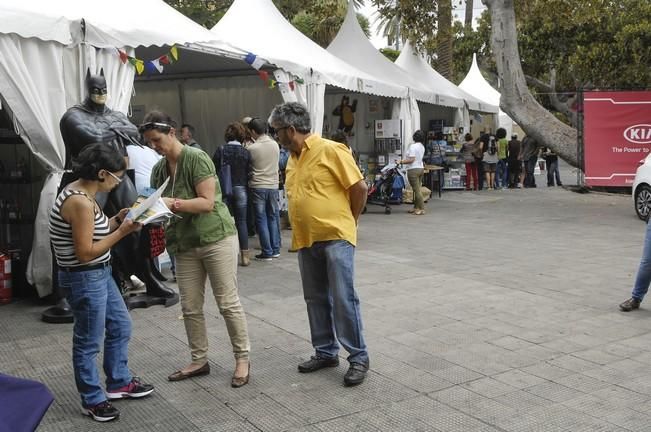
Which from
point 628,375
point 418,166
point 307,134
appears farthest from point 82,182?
point 418,166

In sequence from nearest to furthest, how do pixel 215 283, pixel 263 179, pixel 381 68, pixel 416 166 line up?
pixel 215 283, pixel 263 179, pixel 416 166, pixel 381 68

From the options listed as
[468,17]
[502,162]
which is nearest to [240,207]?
[502,162]

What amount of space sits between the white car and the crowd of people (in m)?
9.04

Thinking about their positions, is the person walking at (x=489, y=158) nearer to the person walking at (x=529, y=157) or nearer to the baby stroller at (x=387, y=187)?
the person walking at (x=529, y=157)

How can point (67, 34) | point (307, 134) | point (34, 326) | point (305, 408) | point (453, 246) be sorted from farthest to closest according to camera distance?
point (453, 246) < point (67, 34) < point (34, 326) < point (307, 134) < point (305, 408)

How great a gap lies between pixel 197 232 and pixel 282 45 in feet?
29.6

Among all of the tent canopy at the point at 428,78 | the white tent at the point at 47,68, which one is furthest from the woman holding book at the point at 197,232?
the tent canopy at the point at 428,78

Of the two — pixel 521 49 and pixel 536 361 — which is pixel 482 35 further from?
pixel 536 361

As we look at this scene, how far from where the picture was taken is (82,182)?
12.4ft

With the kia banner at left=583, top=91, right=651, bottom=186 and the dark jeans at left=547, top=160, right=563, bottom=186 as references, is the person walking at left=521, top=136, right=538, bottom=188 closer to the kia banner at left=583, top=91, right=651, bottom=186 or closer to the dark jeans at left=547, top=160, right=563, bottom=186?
the dark jeans at left=547, top=160, right=563, bottom=186

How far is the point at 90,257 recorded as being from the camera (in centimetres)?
369

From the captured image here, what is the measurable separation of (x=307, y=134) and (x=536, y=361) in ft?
7.44

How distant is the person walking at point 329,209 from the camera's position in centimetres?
437

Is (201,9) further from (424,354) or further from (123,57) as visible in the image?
(424,354)
